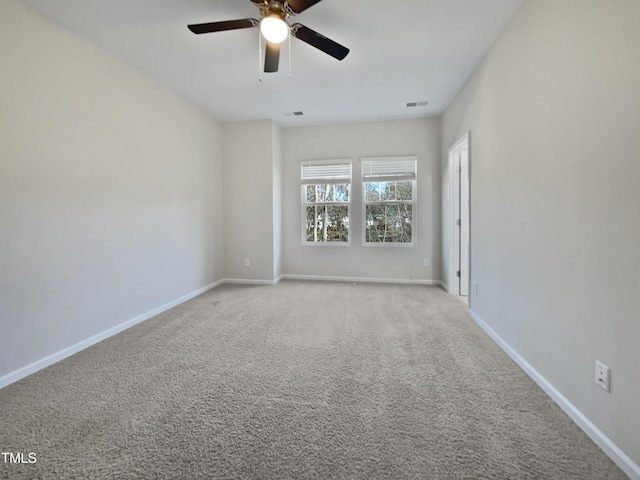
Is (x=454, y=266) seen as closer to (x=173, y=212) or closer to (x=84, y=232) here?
(x=173, y=212)

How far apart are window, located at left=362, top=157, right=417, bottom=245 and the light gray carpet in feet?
7.12

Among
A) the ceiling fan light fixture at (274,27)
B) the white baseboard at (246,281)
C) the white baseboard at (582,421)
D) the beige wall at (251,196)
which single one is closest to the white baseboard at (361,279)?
the white baseboard at (246,281)

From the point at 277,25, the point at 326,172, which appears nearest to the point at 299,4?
the point at 277,25

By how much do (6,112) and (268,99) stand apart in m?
2.54

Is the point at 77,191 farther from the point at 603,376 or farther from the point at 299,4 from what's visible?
the point at 603,376

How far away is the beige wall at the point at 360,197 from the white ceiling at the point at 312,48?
0.70 meters

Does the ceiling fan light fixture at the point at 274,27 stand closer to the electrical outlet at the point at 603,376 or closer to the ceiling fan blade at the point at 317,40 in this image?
the ceiling fan blade at the point at 317,40

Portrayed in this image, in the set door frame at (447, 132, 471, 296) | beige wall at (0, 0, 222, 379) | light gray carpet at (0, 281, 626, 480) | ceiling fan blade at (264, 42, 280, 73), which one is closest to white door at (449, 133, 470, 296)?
door frame at (447, 132, 471, 296)

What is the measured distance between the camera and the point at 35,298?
2.04 meters

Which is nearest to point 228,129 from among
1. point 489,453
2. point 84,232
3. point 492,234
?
point 84,232

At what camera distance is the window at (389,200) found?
14.9 ft

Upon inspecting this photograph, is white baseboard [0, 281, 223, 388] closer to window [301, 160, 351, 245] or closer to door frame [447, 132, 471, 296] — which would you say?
window [301, 160, 351, 245]

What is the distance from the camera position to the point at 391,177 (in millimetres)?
4582

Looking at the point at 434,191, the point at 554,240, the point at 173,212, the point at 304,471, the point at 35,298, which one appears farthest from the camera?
the point at 434,191
